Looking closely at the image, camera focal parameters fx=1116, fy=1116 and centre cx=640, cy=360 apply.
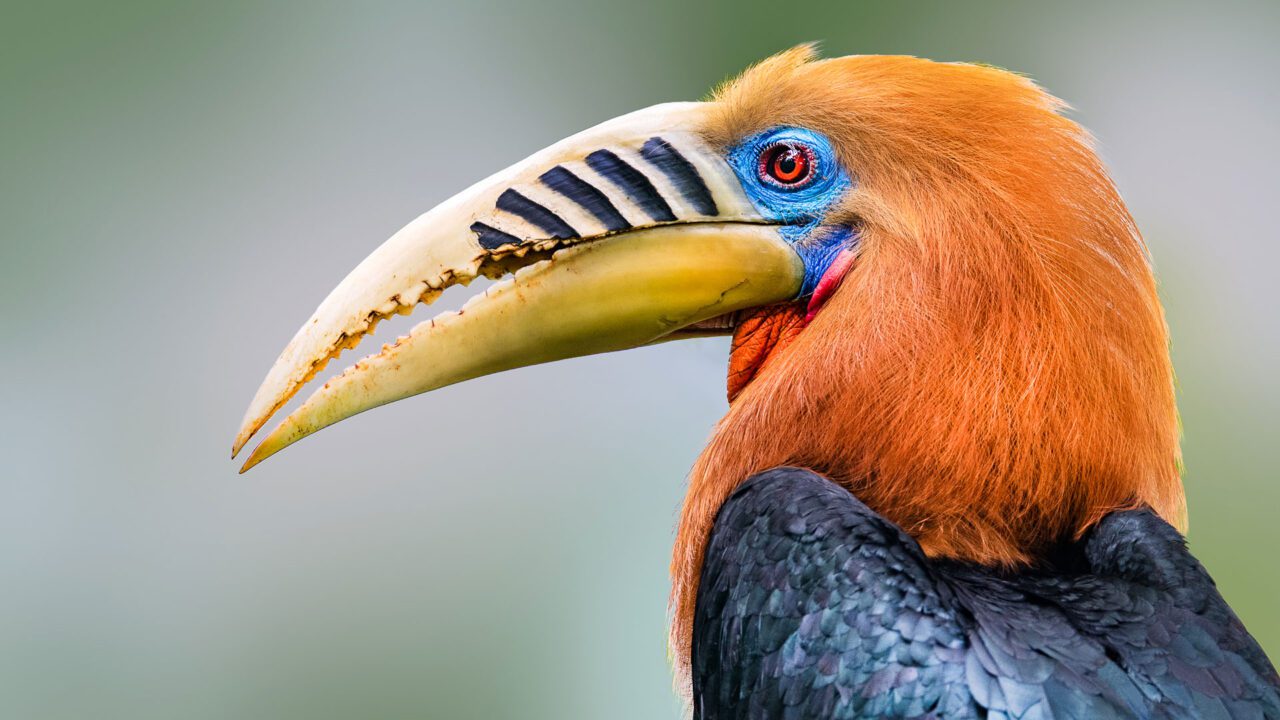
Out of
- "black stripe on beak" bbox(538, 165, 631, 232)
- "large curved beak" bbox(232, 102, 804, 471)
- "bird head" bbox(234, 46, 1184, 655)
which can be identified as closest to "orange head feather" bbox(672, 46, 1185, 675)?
"bird head" bbox(234, 46, 1184, 655)

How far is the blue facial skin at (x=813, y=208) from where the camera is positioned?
123cm

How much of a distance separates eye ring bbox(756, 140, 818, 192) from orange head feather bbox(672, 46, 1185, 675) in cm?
4

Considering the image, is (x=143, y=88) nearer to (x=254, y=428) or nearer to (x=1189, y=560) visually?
(x=254, y=428)

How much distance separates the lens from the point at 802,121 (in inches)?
49.7

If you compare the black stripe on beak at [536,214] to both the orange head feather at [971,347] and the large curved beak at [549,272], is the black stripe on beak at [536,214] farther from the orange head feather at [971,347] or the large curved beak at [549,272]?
the orange head feather at [971,347]

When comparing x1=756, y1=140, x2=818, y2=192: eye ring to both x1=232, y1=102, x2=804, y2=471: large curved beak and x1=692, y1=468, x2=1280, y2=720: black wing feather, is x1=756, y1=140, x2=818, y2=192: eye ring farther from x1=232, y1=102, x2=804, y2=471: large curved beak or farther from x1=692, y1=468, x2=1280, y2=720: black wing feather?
x1=692, y1=468, x2=1280, y2=720: black wing feather

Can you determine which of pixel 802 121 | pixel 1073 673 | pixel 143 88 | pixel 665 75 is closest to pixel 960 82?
pixel 802 121

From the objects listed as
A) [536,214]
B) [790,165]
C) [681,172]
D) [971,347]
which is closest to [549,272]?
[536,214]

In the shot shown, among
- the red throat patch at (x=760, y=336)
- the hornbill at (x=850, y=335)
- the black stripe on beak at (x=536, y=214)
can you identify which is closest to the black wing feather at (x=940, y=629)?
the hornbill at (x=850, y=335)

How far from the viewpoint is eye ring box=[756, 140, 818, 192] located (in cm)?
124

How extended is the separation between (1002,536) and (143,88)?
7.19ft

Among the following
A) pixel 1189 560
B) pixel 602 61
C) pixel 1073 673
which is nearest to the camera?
pixel 1073 673

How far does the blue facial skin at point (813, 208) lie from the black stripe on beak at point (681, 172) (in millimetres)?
60

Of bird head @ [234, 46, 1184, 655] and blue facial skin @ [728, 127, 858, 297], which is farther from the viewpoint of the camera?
blue facial skin @ [728, 127, 858, 297]
